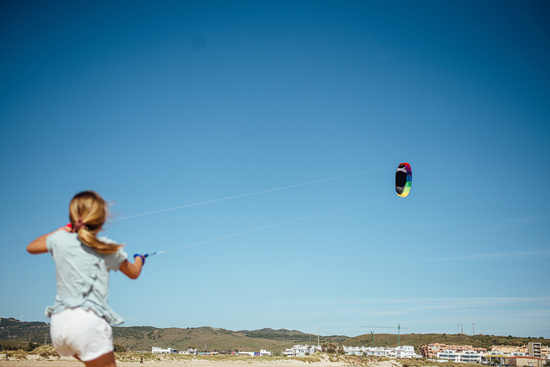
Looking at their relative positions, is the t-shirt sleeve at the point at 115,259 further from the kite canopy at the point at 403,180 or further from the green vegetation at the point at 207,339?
the green vegetation at the point at 207,339

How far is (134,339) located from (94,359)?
113882 mm

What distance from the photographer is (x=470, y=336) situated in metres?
128

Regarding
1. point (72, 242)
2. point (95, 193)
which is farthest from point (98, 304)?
point (95, 193)

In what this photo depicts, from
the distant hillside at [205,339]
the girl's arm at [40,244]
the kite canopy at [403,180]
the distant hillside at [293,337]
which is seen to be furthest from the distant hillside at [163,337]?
the girl's arm at [40,244]

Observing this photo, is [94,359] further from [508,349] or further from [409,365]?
[508,349]

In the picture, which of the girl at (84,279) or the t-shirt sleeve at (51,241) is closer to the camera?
the girl at (84,279)

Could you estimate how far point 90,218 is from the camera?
2592 millimetres

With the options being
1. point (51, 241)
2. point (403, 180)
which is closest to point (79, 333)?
point (51, 241)

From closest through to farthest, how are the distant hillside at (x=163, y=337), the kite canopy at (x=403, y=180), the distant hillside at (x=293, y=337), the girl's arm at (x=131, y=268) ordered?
the girl's arm at (x=131, y=268), the kite canopy at (x=403, y=180), the distant hillside at (x=163, y=337), the distant hillside at (x=293, y=337)

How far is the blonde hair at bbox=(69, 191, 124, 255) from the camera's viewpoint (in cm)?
253

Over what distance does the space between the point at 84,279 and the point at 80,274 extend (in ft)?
0.12

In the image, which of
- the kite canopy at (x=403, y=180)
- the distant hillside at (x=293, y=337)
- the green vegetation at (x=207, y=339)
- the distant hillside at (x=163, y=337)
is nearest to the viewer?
the kite canopy at (x=403, y=180)

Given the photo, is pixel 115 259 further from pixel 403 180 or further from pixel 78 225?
pixel 403 180

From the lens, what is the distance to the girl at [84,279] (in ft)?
7.92
